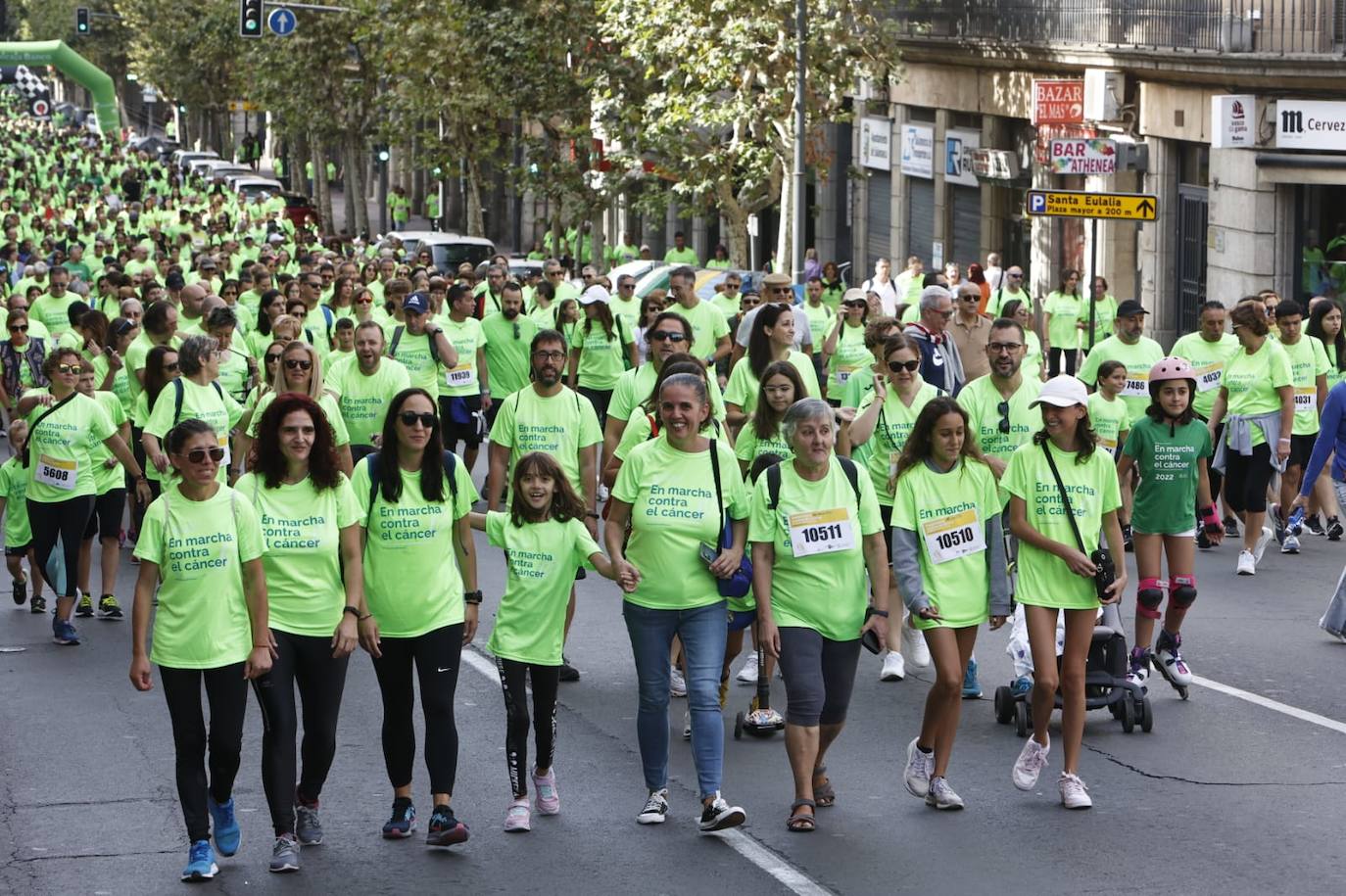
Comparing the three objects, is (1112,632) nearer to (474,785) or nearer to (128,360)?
(474,785)

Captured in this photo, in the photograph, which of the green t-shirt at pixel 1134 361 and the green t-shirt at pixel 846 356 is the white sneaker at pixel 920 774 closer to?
the green t-shirt at pixel 1134 361

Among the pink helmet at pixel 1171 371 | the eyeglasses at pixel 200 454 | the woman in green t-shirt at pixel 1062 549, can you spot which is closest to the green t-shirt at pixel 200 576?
the eyeglasses at pixel 200 454

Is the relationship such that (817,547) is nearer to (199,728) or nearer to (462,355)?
(199,728)

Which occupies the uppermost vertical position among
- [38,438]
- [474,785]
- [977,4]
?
[977,4]

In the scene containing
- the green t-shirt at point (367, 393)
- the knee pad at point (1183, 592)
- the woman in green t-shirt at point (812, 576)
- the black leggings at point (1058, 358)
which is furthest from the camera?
the black leggings at point (1058, 358)

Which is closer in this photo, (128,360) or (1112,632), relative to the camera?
(1112,632)

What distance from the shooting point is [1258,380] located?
15930mm

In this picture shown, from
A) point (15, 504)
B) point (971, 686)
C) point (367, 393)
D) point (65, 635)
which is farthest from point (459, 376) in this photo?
point (971, 686)

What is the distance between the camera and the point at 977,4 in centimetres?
3659

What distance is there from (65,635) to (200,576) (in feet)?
17.8

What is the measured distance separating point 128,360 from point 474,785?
6602 millimetres

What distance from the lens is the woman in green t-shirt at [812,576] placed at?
8914 mm

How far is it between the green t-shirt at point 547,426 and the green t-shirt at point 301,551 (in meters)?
3.81

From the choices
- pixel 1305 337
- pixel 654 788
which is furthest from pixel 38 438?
pixel 1305 337
